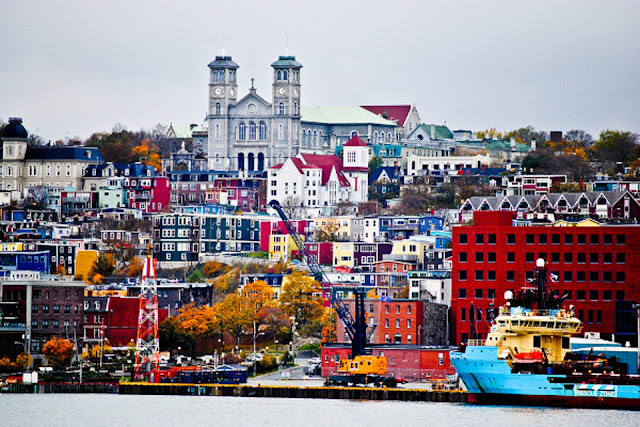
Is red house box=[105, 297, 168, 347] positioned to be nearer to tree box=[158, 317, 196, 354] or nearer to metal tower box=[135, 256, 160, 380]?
tree box=[158, 317, 196, 354]

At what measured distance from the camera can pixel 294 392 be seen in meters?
119

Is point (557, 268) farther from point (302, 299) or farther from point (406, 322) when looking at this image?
point (302, 299)

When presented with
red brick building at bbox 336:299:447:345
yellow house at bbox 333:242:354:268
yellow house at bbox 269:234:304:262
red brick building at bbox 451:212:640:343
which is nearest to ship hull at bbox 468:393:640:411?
red brick building at bbox 451:212:640:343

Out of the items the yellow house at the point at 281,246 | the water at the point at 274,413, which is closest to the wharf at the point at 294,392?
the water at the point at 274,413

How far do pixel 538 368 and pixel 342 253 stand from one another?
82.2 m

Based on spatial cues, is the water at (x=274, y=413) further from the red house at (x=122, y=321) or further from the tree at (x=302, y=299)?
the tree at (x=302, y=299)

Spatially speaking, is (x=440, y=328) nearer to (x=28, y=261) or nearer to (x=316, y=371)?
(x=316, y=371)

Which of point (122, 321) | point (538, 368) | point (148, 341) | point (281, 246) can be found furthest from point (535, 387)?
point (281, 246)

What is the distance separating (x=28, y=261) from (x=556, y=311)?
79466 mm

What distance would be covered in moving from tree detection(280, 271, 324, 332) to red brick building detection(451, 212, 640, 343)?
71.9 ft

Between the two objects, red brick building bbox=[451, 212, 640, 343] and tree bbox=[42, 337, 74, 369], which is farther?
tree bbox=[42, 337, 74, 369]

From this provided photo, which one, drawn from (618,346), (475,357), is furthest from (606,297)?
(475,357)

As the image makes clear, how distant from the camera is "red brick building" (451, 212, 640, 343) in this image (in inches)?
5157

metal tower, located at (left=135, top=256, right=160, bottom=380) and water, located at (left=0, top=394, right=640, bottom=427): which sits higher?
metal tower, located at (left=135, top=256, right=160, bottom=380)
